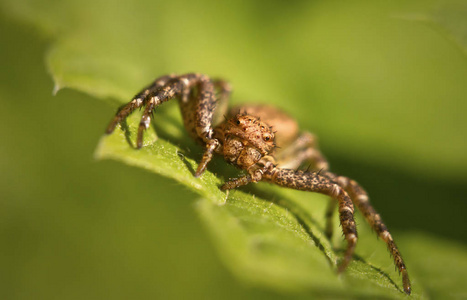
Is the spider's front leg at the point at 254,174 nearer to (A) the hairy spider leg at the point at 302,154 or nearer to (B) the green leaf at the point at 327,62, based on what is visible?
(A) the hairy spider leg at the point at 302,154

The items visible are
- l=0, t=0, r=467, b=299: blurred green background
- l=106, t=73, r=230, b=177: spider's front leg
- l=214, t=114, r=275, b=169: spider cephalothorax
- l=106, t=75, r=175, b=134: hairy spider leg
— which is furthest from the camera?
l=0, t=0, r=467, b=299: blurred green background

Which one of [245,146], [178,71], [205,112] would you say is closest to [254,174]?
[245,146]

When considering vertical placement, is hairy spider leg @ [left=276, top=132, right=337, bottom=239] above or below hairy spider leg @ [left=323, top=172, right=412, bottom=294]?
above

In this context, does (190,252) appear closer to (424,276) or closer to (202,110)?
(202,110)

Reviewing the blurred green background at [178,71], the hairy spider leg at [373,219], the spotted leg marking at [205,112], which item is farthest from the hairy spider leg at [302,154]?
the spotted leg marking at [205,112]

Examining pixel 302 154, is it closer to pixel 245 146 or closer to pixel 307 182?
pixel 307 182

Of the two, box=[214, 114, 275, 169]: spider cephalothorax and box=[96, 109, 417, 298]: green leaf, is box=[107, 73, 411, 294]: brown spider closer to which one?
box=[214, 114, 275, 169]: spider cephalothorax

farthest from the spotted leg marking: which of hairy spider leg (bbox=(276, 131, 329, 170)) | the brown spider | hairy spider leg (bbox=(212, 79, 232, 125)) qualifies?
hairy spider leg (bbox=(276, 131, 329, 170))
